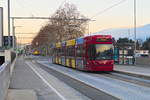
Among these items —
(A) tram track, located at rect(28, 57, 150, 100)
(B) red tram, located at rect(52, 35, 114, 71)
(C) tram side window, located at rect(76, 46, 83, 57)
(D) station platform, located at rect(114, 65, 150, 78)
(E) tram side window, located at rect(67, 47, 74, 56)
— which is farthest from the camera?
(E) tram side window, located at rect(67, 47, 74, 56)

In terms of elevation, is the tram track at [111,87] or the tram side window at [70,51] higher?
the tram side window at [70,51]

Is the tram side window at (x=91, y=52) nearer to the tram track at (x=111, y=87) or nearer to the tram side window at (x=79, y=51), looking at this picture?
the tram side window at (x=79, y=51)

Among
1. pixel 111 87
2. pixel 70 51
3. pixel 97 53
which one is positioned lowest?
pixel 111 87

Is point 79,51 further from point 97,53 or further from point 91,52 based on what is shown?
point 97,53

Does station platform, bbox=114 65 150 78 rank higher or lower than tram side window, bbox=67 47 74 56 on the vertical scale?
lower

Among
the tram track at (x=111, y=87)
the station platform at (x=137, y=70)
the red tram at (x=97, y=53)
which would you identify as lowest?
the tram track at (x=111, y=87)

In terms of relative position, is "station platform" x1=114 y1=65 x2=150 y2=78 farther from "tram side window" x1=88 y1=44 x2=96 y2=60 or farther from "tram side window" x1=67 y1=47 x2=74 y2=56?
"tram side window" x1=67 y1=47 x2=74 y2=56

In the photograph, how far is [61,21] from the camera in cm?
7800

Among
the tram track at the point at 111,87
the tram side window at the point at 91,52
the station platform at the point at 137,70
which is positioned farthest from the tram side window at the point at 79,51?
the tram track at the point at 111,87

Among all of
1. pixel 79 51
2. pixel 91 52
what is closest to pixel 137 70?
pixel 91 52

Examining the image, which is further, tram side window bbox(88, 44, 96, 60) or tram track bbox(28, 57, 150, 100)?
tram side window bbox(88, 44, 96, 60)

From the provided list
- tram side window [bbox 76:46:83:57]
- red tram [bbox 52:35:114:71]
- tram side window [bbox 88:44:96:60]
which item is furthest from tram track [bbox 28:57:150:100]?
tram side window [bbox 76:46:83:57]

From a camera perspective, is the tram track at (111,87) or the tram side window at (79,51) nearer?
the tram track at (111,87)

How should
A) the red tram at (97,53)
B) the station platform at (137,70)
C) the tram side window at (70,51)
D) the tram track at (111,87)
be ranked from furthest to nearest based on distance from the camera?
the tram side window at (70,51) < the red tram at (97,53) < the station platform at (137,70) < the tram track at (111,87)
